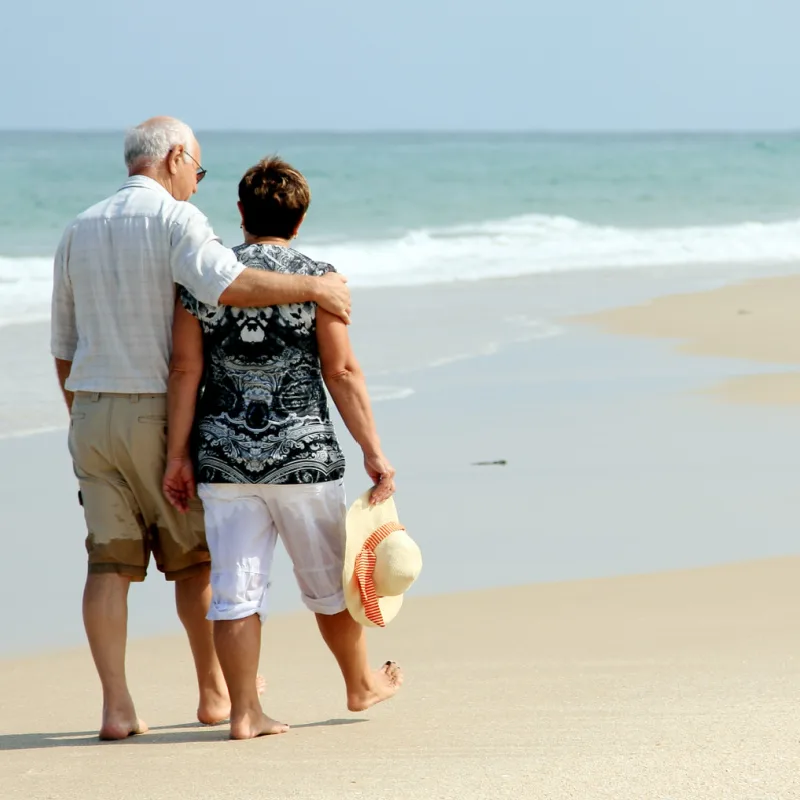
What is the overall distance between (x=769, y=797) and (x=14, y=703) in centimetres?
218

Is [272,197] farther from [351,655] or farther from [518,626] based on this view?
[518,626]

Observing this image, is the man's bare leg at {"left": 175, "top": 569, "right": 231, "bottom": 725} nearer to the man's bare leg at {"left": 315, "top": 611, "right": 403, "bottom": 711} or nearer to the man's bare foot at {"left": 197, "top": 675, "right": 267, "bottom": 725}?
the man's bare foot at {"left": 197, "top": 675, "right": 267, "bottom": 725}

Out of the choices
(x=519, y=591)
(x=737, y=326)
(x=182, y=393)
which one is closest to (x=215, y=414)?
(x=182, y=393)

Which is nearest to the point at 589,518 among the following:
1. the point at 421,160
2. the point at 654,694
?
the point at 654,694

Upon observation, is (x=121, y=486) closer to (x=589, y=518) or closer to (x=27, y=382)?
(x=589, y=518)

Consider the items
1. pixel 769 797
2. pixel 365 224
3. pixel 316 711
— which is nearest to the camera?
pixel 769 797

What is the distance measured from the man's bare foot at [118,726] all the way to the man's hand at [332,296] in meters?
1.15

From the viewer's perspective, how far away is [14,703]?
3812 mm

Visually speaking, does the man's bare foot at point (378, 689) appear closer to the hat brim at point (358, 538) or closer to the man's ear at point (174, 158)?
the hat brim at point (358, 538)

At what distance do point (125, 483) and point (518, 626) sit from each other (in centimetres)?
151

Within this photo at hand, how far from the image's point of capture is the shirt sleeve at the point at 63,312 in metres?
3.41

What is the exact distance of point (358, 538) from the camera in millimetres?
3369

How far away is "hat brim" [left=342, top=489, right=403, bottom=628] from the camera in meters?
3.35

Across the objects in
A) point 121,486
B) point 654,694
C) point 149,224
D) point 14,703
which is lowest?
point 14,703
